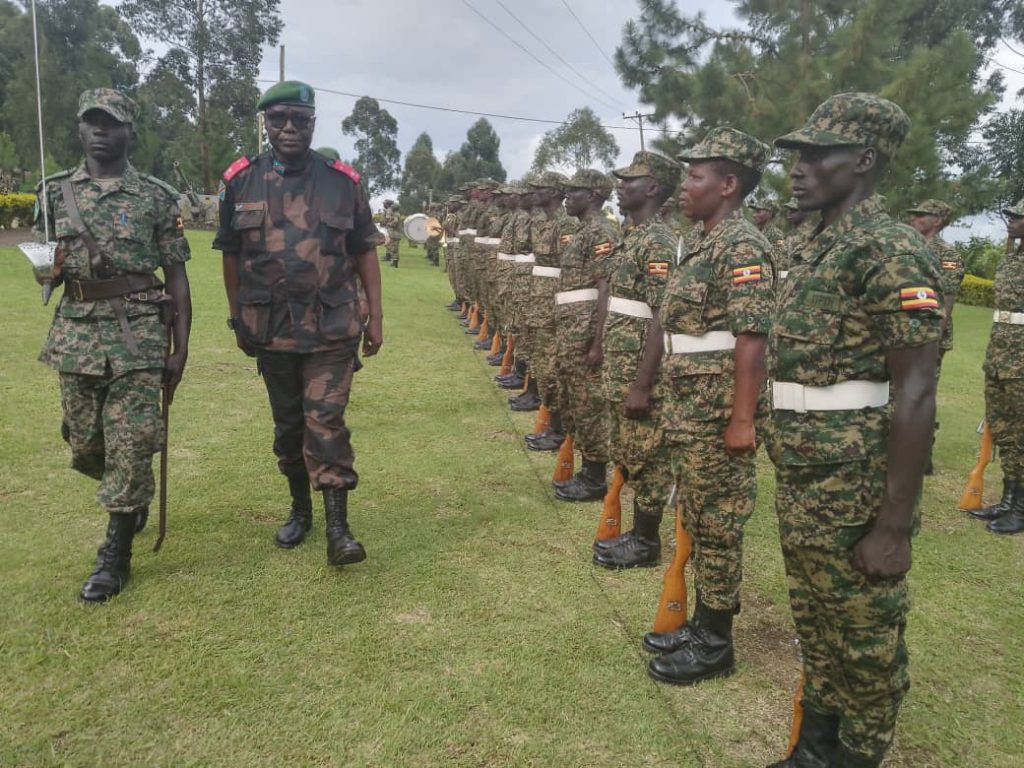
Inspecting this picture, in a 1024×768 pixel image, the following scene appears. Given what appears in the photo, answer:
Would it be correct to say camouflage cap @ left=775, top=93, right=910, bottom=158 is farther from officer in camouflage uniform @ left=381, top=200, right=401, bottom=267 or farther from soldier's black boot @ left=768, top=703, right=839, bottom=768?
officer in camouflage uniform @ left=381, top=200, right=401, bottom=267

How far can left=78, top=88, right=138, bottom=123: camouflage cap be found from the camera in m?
3.32

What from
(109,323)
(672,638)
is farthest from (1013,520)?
(109,323)

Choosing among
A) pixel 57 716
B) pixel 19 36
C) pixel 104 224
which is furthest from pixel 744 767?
pixel 19 36

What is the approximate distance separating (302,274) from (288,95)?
0.82 m

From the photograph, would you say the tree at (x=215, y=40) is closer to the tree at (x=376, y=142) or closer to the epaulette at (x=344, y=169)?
the tree at (x=376, y=142)

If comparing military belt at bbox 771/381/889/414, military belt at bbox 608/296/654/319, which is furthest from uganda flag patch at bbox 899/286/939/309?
military belt at bbox 608/296/654/319

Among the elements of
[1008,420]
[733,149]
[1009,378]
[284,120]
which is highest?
[284,120]

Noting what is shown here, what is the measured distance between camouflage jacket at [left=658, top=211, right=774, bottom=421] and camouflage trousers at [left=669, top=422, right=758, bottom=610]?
0.09m

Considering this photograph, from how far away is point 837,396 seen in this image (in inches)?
84.6

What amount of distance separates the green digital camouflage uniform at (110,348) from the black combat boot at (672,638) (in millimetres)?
2337

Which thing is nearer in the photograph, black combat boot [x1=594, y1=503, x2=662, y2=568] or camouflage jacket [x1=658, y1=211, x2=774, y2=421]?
camouflage jacket [x1=658, y1=211, x2=774, y2=421]

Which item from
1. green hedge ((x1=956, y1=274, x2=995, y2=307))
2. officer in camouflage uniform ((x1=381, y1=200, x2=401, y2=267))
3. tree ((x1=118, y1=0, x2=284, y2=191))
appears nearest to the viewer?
green hedge ((x1=956, y1=274, x2=995, y2=307))

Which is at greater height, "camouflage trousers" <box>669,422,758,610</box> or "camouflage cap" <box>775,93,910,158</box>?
"camouflage cap" <box>775,93,910,158</box>

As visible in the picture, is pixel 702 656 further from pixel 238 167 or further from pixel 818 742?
pixel 238 167
